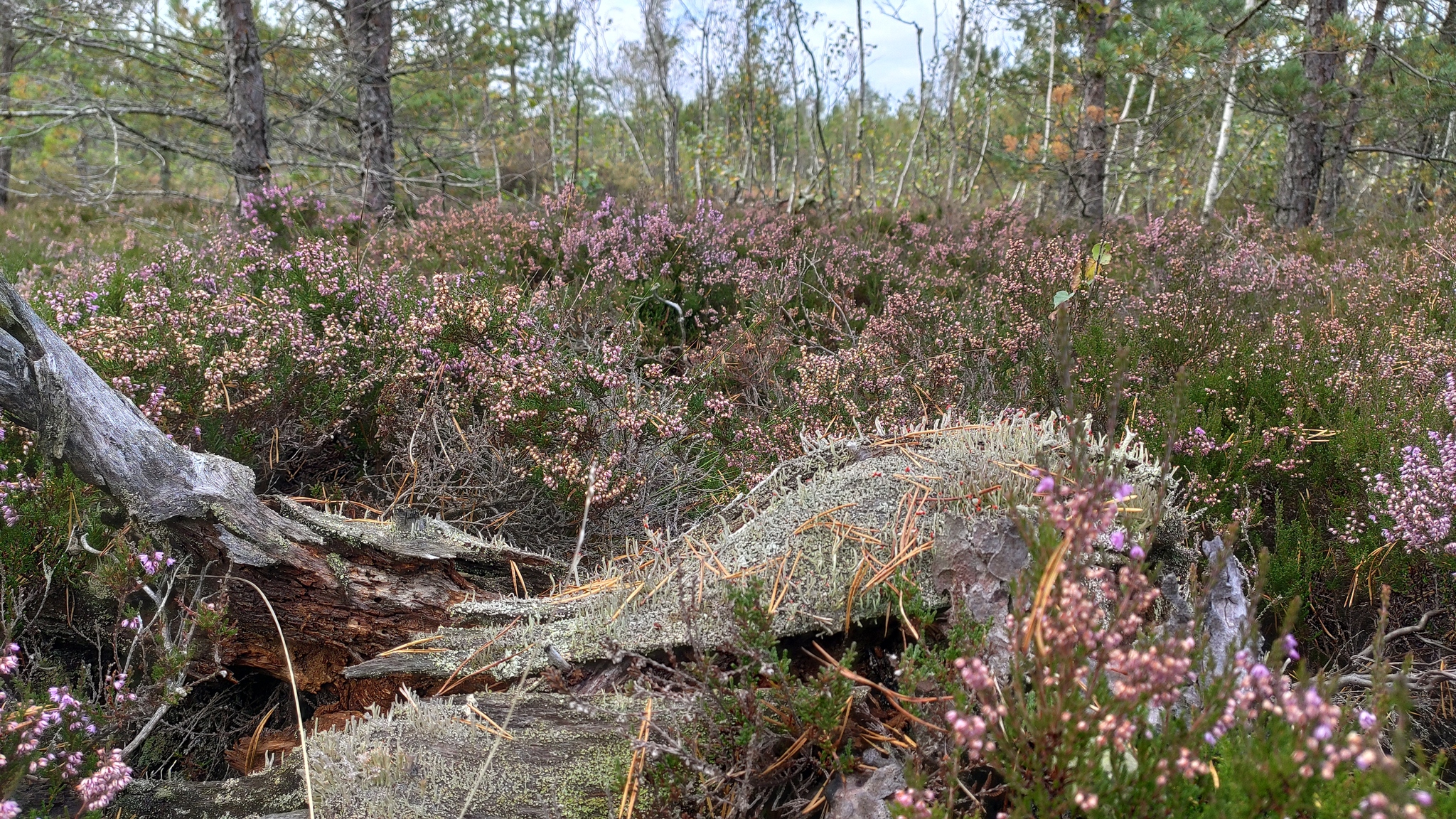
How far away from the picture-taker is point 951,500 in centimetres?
213

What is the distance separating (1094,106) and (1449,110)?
3330 millimetres

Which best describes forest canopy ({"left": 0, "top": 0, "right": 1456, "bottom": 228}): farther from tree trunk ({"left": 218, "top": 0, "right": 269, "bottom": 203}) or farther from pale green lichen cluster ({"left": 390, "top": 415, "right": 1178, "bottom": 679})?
pale green lichen cluster ({"left": 390, "top": 415, "right": 1178, "bottom": 679})

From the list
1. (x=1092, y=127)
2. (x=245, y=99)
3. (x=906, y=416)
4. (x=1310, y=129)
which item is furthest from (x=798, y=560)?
(x=1310, y=129)

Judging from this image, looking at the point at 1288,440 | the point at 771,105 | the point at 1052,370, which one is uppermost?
the point at 771,105

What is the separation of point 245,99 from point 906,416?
680 centimetres

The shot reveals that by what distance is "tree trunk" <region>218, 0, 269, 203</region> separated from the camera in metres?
7.05

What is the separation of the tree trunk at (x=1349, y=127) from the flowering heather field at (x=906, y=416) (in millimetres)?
2720

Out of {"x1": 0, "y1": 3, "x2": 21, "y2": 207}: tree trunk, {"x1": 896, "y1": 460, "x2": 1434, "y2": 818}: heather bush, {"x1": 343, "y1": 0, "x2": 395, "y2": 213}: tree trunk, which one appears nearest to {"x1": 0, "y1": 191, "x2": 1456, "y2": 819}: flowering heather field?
{"x1": 896, "y1": 460, "x2": 1434, "y2": 818}: heather bush

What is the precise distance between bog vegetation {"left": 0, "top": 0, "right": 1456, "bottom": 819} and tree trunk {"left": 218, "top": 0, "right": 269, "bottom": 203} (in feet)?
0.13

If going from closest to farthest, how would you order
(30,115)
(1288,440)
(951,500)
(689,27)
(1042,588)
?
(1042,588) < (951,500) < (1288,440) < (30,115) < (689,27)

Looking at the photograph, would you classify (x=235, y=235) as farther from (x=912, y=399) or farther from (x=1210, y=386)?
(x=1210, y=386)

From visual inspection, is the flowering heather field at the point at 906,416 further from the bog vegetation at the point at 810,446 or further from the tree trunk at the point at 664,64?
the tree trunk at the point at 664,64

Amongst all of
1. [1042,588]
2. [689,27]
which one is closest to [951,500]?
[1042,588]

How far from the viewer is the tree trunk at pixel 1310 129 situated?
26.4ft
